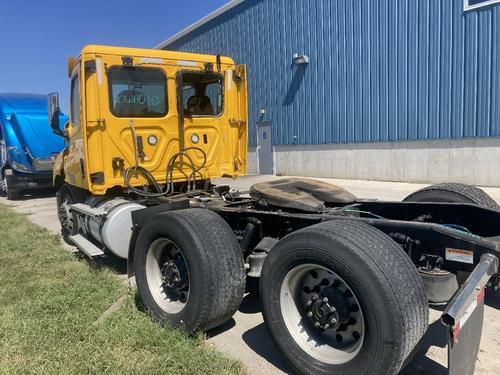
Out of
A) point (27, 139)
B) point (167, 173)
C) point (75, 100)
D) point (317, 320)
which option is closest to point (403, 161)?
point (167, 173)

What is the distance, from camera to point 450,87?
12.7 metres

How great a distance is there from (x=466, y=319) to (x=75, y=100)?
549 centimetres

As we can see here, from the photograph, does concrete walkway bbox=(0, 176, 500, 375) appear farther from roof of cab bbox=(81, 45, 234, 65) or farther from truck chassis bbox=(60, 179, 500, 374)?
roof of cab bbox=(81, 45, 234, 65)

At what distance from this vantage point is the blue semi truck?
1277cm

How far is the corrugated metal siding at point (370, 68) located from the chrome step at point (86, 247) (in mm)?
10488

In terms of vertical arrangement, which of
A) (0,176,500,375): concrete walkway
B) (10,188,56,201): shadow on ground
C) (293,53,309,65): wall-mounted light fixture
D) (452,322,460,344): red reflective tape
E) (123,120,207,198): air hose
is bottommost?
(0,176,500,375): concrete walkway

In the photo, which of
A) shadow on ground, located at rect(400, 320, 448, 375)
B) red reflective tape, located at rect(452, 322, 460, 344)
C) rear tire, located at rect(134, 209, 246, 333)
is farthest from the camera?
rear tire, located at rect(134, 209, 246, 333)

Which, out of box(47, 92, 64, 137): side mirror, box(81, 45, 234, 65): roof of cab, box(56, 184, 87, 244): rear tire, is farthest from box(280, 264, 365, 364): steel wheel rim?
box(47, 92, 64, 137): side mirror

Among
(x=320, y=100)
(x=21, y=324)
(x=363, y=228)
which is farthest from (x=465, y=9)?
(x=21, y=324)

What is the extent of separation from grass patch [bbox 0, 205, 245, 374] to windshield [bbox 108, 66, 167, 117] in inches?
80.2

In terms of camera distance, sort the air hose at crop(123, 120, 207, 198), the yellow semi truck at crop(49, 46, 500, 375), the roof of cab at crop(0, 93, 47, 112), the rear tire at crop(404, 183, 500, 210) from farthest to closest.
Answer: the roof of cab at crop(0, 93, 47, 112)
the air hose at crop(123, 120, 207, 198)
the rear tire at crop(404, 183, 500, 210)
the yellow semi truck at crop(49, 46, 500, 375)

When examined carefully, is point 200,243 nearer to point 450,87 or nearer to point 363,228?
point 363,228

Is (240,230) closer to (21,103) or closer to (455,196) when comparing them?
(455,196)

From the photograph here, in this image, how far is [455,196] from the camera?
4.32 m
